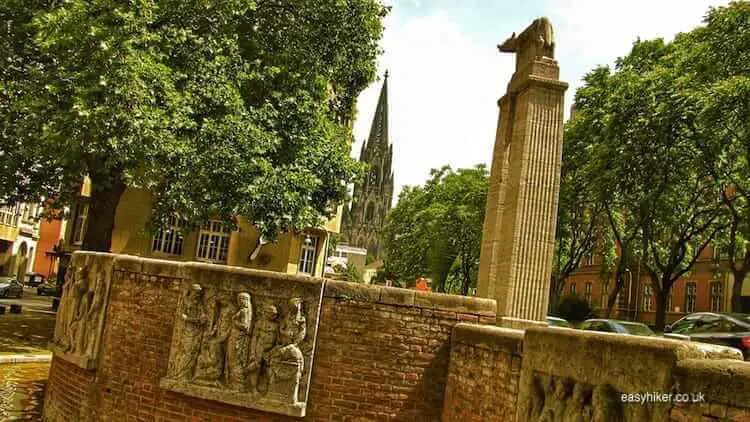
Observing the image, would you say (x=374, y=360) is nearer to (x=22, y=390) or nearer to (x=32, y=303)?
(x=22, y=390)

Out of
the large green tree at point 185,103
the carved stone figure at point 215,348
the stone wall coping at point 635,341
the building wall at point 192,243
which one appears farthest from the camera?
the building wall at point 192,243

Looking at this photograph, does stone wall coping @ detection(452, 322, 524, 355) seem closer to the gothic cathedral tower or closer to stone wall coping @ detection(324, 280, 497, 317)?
stone wall coping @ detection(324, 280, 497, 317)

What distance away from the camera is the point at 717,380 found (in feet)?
13.3

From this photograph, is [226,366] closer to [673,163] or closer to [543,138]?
[543,138]

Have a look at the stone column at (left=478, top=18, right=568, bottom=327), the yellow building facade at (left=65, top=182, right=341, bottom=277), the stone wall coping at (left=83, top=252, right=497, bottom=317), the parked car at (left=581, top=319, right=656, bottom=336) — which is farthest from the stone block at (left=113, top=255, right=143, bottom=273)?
the yellow building facade at (left=65, top=182, right=341, bottom=277)

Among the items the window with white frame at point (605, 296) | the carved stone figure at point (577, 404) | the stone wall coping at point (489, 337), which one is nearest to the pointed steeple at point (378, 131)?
the window with white frame at point (605, 296)

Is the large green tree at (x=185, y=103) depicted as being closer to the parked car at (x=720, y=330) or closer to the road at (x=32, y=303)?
the road at (x=32, y=303)

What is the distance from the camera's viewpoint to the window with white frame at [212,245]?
3009cm

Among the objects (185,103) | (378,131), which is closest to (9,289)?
(185,103)

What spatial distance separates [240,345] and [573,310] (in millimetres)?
32045

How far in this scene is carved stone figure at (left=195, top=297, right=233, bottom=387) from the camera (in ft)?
24.9

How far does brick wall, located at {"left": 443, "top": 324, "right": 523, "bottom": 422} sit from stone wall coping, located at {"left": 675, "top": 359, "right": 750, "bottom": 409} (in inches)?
76.3

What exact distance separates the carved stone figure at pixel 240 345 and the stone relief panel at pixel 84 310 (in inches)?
87.2

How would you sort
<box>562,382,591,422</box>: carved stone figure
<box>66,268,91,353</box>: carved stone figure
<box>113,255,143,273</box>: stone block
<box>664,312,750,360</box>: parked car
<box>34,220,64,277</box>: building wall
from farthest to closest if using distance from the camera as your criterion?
<box>34,220,64,277</box>: building wall < <box>664,312,750,360</box>: parked car < <box>66,268,91,353</box>: carved stone figure < <box>113,255,143,273</box>: stone block < <box>562,382,591,422</box>: carved stone figure
